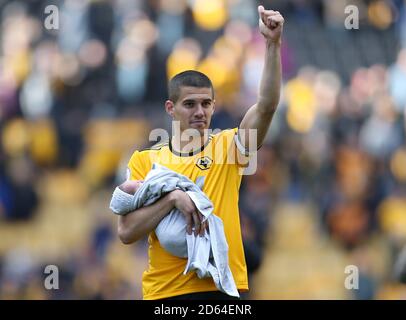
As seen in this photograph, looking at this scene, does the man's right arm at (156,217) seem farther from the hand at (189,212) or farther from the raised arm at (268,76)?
the raised arm at (268,76)

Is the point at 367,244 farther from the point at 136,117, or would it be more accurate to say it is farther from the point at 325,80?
Result: the point at 136,117

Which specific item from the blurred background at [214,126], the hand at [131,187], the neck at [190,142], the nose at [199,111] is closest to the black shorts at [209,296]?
the hand at [131,187]

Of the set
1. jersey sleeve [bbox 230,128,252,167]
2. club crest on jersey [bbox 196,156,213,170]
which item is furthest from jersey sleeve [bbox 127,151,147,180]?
jersey sleeve [bbox 230,128,252,167]

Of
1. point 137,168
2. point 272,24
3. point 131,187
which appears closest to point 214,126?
point 137,168

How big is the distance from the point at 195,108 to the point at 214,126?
13.1ft

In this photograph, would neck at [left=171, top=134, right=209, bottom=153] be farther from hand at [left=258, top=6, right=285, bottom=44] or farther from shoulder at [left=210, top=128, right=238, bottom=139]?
hand at [left=258, top=6, right=285, bottom=44]

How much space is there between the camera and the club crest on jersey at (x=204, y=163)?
3.51m

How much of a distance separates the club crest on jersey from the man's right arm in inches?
6.8

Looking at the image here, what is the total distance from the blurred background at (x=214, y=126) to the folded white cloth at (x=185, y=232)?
368 cm

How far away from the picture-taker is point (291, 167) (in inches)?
304

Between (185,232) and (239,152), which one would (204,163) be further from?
(185,232)
